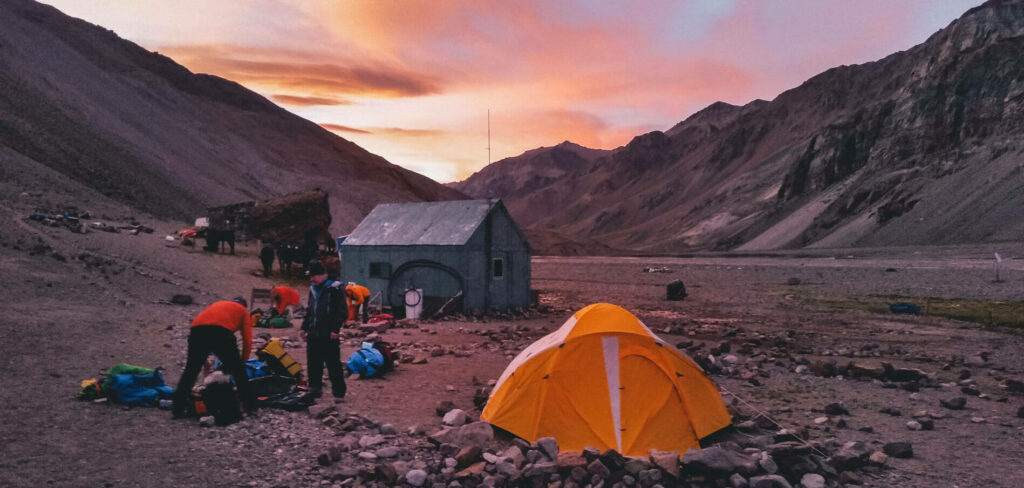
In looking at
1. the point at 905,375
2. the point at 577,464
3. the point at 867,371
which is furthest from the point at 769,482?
the point at 905,375

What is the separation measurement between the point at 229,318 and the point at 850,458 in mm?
8455

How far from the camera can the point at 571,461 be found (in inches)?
300

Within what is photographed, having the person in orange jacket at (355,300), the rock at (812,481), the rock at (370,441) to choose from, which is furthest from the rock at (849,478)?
the person in orange jacket at (355,300)

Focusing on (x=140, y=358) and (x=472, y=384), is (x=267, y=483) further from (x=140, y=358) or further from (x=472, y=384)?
(x=140, y=358)

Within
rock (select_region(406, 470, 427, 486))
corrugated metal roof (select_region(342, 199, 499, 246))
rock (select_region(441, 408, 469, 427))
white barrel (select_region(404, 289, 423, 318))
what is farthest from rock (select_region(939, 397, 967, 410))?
white barrel (select_region(404, 289, 423, 318))

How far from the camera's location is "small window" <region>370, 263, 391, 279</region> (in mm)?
25328

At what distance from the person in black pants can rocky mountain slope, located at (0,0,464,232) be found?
141ft

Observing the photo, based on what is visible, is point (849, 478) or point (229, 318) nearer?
point (849, 478)

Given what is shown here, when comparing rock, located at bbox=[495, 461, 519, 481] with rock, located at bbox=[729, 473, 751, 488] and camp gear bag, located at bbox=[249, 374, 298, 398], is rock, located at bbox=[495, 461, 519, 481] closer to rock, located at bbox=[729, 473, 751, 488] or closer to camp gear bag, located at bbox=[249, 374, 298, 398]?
rock, located at bbox=[729, 473, 751, 488]

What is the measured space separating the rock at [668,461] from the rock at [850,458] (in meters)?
2.10

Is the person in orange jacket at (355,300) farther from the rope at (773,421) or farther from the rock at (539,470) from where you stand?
the rock at (539,470)

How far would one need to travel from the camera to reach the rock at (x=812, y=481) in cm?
725

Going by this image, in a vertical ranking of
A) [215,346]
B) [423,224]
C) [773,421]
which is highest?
[423,224]

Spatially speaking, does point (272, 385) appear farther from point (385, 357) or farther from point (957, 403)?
point (957, 403)
